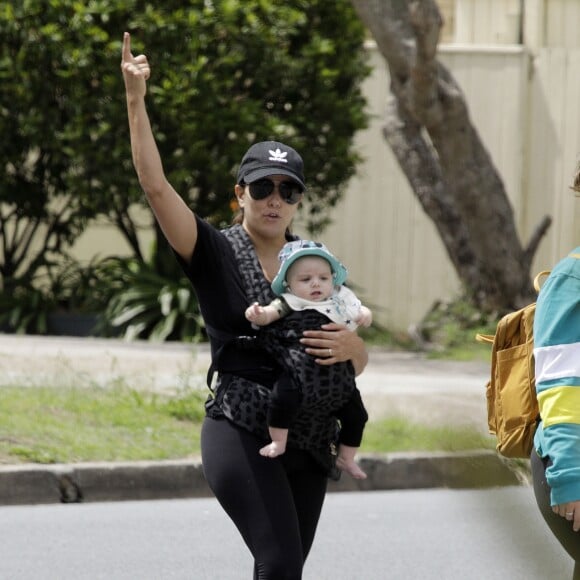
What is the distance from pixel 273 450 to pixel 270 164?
2.83ft

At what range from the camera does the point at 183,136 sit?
13281 millimetres

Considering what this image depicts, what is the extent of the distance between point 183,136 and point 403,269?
4.27 metres

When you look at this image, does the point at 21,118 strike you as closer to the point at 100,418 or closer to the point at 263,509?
the point at 100,418

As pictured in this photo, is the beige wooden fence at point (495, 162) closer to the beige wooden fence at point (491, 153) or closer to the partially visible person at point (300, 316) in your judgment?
the beige wooden fence at point (491, 153)

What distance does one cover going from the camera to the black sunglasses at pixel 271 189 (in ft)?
13.4

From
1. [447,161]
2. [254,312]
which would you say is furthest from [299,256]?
[447,161]

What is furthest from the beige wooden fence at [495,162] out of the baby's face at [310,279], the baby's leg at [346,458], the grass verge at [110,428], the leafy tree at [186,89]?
the baby's face at [310,279]

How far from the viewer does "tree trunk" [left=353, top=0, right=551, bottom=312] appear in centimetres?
1247

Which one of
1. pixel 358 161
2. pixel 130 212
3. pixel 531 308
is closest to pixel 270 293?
pixel 531 308

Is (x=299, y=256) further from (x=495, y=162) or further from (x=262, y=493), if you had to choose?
(x=495, y=162)

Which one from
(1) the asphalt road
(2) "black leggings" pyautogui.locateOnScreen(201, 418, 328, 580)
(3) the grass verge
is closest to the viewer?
(2) "black leggings" pyautogui.locateOnScreen(201, 418, 328, 580)

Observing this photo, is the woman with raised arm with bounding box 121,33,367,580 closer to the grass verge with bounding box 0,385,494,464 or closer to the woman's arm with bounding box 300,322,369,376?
the woman's arm with bounding box 300,322,369,376

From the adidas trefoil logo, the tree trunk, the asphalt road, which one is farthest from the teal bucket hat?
the tree trunk

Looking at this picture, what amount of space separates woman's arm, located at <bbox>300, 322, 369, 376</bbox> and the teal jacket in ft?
2.34
